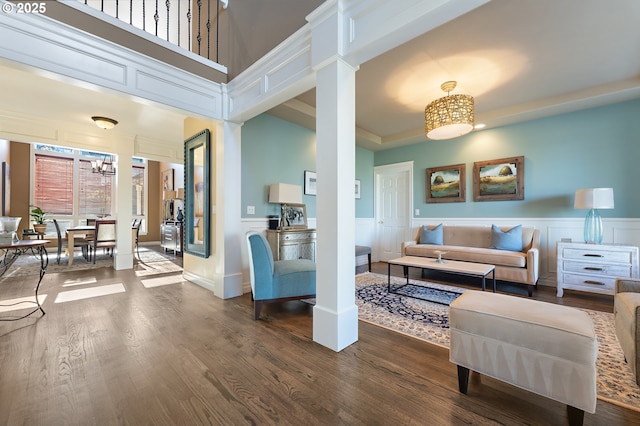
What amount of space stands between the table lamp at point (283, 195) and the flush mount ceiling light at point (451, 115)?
6.67 feet

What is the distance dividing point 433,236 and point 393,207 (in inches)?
54.1

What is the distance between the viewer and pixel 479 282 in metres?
4.02

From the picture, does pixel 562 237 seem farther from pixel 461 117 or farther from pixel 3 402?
pixel 3 402

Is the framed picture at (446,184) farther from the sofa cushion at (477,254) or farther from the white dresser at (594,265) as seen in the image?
the white dresser at (594,265)

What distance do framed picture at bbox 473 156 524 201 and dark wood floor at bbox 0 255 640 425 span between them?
3566 mm

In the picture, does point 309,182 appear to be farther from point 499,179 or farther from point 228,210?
point 499,179

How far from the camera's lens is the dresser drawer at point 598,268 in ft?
9.89

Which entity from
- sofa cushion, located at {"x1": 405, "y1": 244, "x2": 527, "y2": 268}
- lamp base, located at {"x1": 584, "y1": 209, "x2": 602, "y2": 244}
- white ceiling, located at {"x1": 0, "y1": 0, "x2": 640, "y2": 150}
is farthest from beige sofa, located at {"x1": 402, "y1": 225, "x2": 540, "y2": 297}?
white ceiling, located at {"x1": 0, "y1": 0, "x2": 640, "y2": 150}

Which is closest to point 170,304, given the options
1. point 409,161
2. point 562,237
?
point 409,161

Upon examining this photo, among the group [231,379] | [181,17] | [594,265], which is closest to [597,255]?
[594,265]

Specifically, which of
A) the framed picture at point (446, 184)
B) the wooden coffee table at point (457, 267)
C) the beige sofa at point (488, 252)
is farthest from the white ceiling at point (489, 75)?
the wooden coffee table at point (457, 267)

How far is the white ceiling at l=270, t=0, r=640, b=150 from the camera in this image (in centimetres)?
216

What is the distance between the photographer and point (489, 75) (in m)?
3.07

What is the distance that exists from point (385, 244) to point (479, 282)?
2.18 metres
